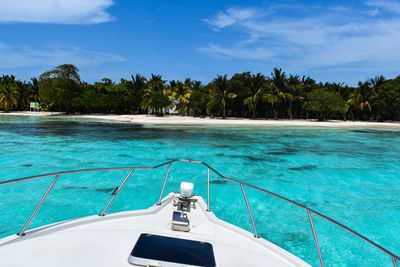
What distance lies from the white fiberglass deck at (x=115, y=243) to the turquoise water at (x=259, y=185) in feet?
7.98

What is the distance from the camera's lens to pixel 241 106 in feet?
165

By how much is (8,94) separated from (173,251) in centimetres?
6852

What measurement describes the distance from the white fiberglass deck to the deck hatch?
→ 5.0 inches

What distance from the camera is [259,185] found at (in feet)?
28.4

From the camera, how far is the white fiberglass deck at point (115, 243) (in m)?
2.24

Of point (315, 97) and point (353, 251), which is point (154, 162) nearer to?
point (353, 251)

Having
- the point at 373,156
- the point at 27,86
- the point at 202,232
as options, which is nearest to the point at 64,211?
the point at 202,232

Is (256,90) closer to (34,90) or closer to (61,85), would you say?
(61,85)

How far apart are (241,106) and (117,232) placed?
48870 mm

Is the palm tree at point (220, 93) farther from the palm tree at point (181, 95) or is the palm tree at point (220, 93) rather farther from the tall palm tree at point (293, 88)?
the tall palm tree at point (293, 88)

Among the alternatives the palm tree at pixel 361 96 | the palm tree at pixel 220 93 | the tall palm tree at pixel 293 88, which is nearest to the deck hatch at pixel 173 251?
the palm tree at pixel 220 93

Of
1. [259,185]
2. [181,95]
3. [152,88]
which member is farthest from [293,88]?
[259,185]

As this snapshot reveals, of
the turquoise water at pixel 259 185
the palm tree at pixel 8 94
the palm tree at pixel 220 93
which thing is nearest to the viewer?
the turquoise water at pixel 259 185

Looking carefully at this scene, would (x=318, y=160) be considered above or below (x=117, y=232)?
below
